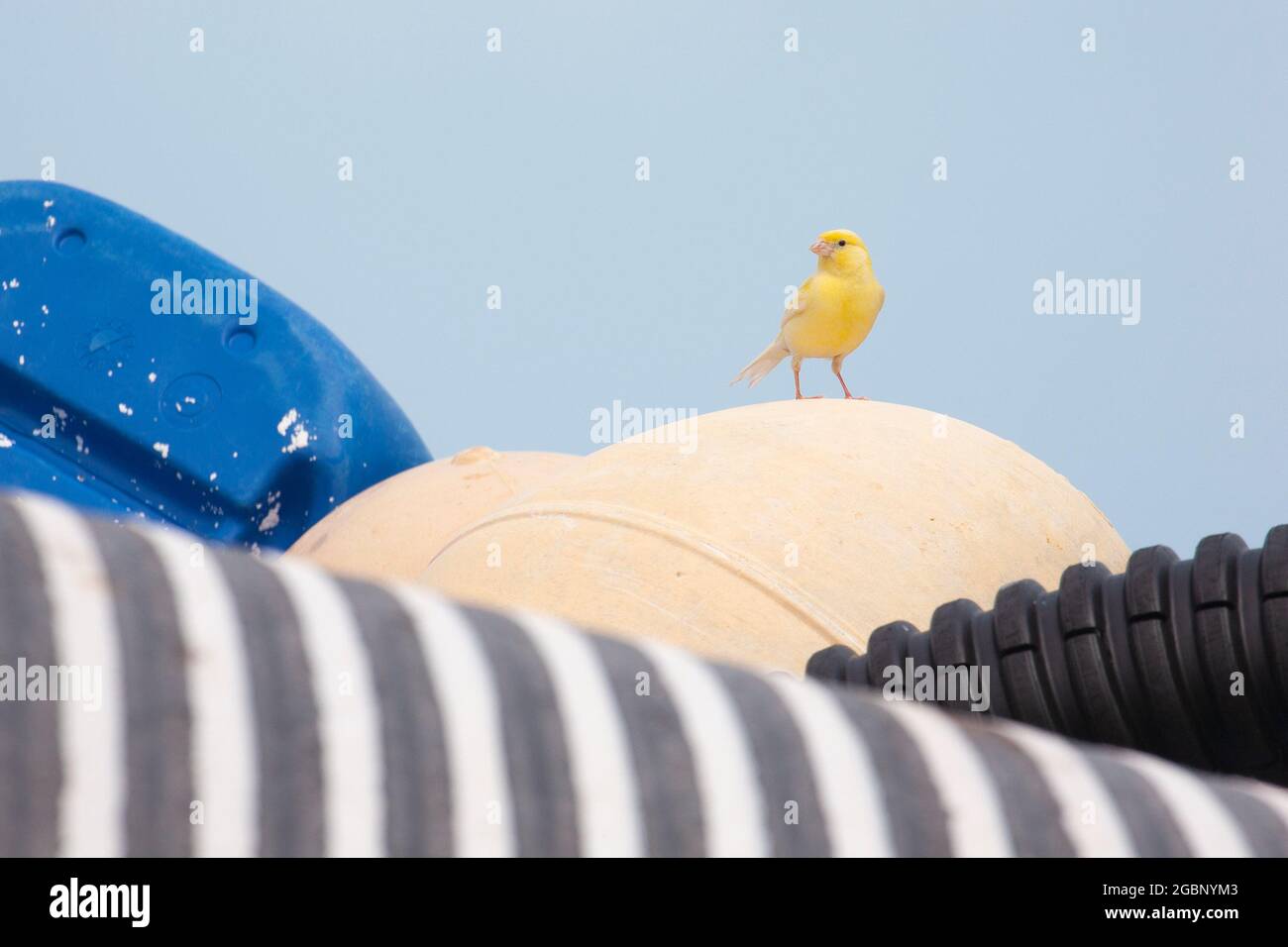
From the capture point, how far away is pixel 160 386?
4.99 meters

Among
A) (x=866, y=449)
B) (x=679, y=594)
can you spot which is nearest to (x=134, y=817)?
(x=679, y=594)

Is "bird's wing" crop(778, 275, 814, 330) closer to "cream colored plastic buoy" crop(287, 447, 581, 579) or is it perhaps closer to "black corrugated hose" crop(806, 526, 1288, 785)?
"cream colored plastic buoy" crop(287, 447, 581, 579)

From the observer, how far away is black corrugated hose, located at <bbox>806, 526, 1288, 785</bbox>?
2.56 metres

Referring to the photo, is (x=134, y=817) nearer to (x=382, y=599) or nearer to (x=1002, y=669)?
(x=382, y=599)

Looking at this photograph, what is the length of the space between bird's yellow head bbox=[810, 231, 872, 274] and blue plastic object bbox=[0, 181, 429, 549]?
1729 mm

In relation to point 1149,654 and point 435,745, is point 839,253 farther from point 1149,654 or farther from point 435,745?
point 435,745

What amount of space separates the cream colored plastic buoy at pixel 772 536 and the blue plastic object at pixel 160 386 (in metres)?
1.71

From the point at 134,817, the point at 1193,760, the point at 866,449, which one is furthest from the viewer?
the point at 866,449

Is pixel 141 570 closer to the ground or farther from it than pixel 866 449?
closer to the ground

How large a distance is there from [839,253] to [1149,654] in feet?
7.29

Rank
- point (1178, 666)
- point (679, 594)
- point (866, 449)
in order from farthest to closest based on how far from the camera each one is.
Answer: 1. point (866, 449)
2. point (679, 594)
3. point (1178, 666)

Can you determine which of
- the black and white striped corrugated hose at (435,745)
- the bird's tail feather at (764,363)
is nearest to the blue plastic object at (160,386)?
the bird's tail feather at (764,363)
